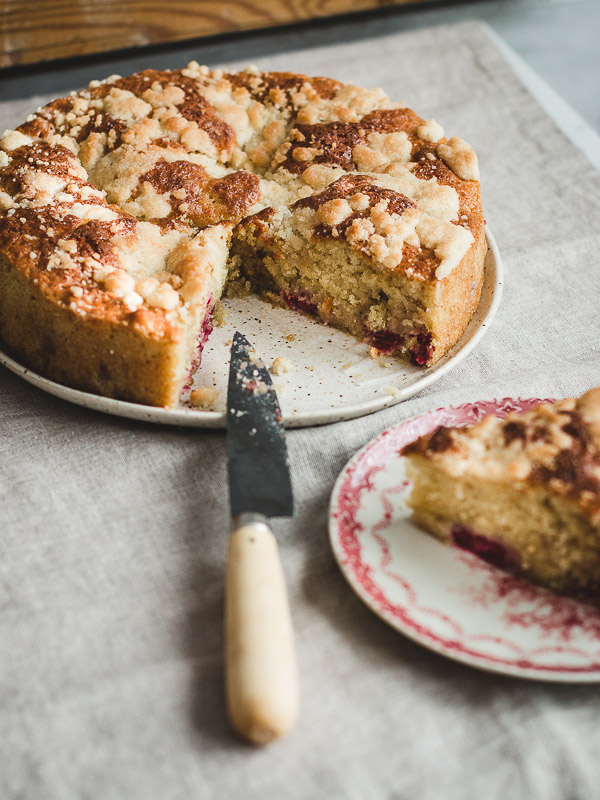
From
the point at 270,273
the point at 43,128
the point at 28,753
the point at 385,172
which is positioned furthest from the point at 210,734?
the point at 43,128

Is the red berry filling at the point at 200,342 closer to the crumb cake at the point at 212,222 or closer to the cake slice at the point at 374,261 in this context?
the crumb cake at the point at 212,222

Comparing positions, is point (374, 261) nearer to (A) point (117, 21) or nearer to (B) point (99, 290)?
(B) point (99, 290)

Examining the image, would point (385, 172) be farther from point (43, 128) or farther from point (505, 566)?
point (505, 566)

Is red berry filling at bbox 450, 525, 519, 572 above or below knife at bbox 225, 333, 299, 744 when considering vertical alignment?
below

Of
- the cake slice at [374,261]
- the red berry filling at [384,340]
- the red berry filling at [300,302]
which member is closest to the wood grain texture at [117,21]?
the cake slice at [374,261]

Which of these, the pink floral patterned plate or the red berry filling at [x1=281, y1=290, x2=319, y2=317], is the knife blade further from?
the red berry filling at [x1=281, y1=290, x2=319, y2=317]

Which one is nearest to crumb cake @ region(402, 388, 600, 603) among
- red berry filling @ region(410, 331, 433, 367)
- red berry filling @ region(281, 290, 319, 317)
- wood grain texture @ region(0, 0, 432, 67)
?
red berry filling @ region(410, 331, 433, 367)
